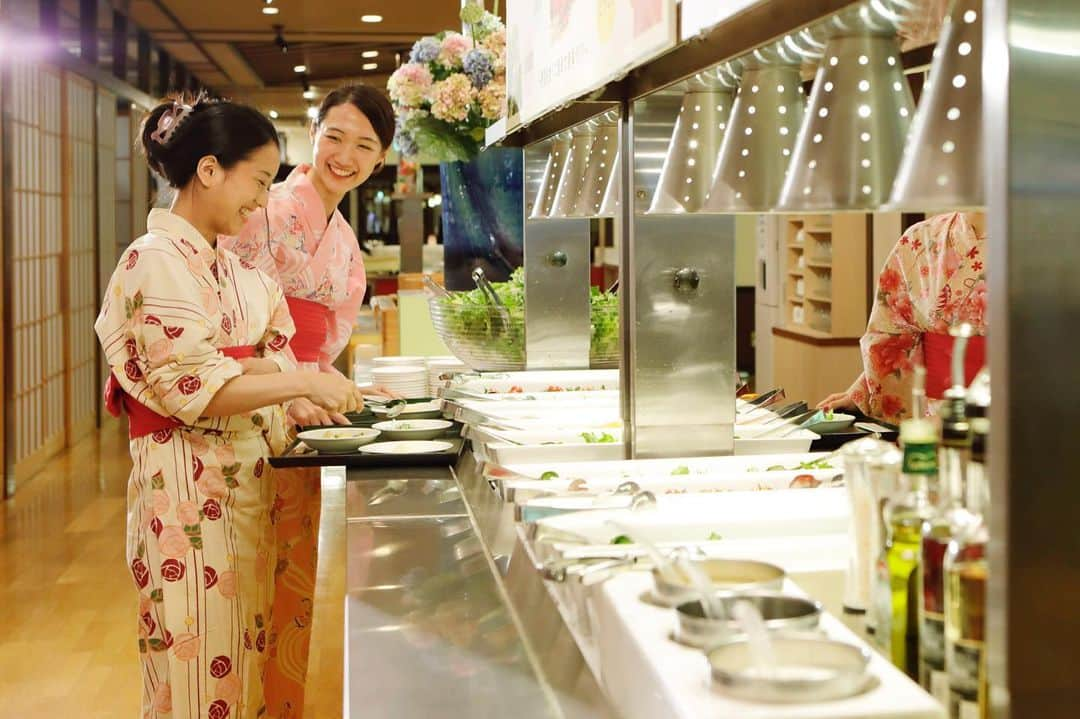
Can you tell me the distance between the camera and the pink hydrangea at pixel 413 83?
12.1 feet

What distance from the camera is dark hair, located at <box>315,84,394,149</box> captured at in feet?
10.2

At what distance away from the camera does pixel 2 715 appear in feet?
11.0

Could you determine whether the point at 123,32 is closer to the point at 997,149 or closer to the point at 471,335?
the point at 471,335

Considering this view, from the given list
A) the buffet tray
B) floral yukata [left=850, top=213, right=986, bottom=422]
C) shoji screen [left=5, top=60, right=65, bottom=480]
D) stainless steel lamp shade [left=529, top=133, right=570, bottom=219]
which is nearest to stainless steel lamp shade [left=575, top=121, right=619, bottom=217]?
stainless steel lamp shade [left=529, top=133, right=570, bottom=219]

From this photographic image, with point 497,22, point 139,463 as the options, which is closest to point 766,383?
point 497,22

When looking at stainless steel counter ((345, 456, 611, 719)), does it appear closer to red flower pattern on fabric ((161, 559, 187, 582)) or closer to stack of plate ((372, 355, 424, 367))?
red flower pattern on fabric ((161, 559, 187, 582))

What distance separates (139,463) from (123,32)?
26.5ft

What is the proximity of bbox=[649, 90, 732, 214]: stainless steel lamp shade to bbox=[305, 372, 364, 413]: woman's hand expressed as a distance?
1032 millimetres

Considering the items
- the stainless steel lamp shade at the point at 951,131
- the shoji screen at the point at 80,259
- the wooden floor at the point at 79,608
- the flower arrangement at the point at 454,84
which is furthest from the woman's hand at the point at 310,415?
the shoji screen at the point at 80,259

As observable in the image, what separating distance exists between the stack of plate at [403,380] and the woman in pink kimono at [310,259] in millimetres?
193

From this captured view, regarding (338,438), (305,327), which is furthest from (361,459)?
(305,327)

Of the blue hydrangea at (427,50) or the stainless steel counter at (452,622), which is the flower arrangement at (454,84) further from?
the stainless steel counter at (452,622)

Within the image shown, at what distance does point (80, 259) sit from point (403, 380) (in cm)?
599

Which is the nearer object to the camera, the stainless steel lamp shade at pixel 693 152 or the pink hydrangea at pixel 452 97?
the stainless steel lamp shade at pixel 693 152
